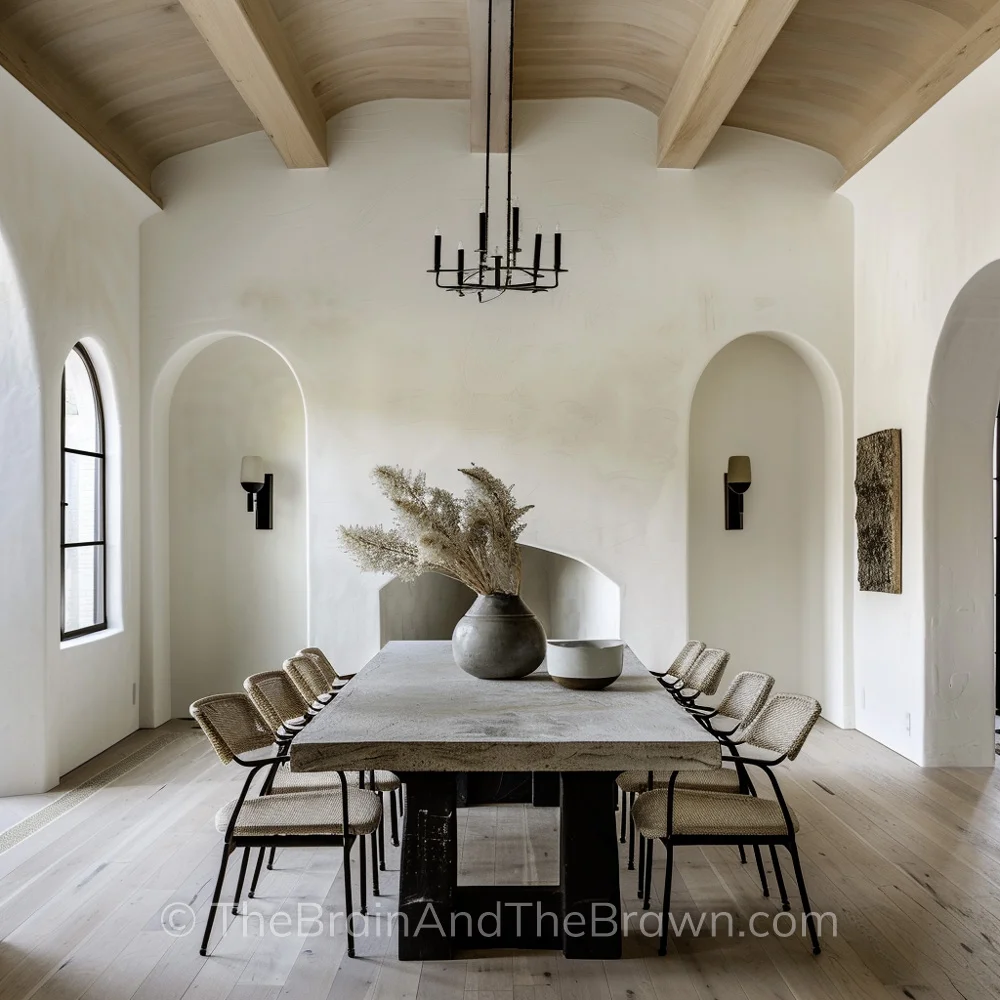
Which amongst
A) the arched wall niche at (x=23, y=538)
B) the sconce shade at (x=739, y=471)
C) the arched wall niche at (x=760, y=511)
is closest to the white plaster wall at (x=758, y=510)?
the arched wall niche at (x=760, y=511)

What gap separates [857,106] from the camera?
5164 mm

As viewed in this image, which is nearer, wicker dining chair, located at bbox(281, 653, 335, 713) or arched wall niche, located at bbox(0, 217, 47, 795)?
wicker dining chair, located at bbox(281, 653, 335, 713)

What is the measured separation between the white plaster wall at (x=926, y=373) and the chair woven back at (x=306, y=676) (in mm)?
3114

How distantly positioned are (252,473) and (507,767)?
13.5ft

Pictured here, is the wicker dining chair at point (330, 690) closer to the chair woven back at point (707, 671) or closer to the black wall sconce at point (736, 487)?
the chair woven back at point (707, 671)

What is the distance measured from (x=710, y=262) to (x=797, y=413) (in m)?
1.20

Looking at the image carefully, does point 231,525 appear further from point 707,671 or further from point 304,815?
point 304,815

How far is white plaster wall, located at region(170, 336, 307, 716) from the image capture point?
20.7 ft

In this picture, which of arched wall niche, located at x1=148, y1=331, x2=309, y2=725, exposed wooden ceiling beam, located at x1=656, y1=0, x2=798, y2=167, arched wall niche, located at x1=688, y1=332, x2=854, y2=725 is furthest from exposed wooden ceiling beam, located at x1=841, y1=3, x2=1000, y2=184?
arched wall niche, located at x1=148, y1=331, x2=309, y2=725

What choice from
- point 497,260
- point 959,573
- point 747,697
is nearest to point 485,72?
point 497,260

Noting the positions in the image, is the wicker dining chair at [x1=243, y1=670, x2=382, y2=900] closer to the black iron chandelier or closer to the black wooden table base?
the black wooden table base

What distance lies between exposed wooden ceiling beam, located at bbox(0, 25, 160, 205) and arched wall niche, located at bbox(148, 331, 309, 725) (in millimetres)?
1197

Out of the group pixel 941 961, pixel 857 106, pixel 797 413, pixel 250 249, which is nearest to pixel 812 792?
pixel 941 961

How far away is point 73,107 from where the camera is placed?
4676mm
